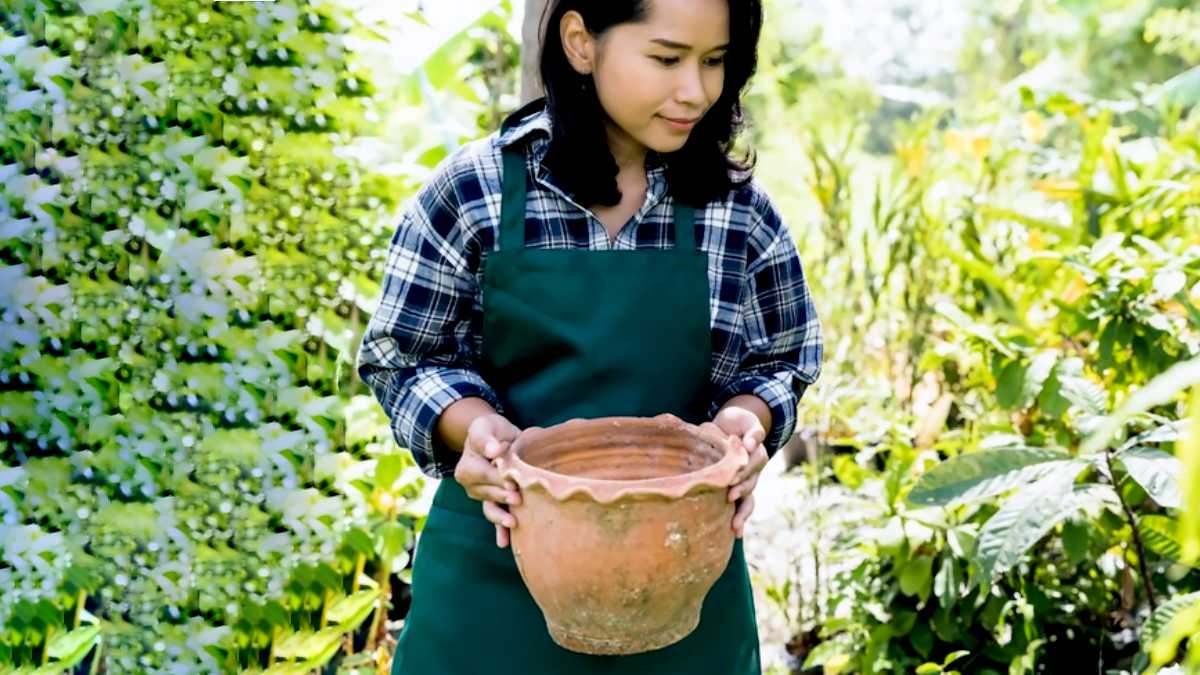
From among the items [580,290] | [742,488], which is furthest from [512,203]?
[742,488]

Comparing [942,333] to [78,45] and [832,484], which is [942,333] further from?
[78,45]

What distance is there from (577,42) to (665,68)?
0.15 m

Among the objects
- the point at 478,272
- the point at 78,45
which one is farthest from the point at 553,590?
the point at 78,45

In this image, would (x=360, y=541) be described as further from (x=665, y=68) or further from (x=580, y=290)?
(x=665, y=68)

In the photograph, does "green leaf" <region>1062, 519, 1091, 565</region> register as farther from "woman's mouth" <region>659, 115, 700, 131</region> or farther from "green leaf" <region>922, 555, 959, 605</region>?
"woman's mouth" <region>659, 115, 700, 131</region>

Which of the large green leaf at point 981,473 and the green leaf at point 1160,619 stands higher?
the large green leaf at point 981,473

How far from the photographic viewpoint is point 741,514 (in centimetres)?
138

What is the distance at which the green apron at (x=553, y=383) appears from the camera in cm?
153

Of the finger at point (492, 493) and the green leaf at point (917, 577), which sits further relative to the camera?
the green leaf at point (917, 577)

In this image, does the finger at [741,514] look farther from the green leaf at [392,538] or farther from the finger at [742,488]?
the green leaf at [392,538]

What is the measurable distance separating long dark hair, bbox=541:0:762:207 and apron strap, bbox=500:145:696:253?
0.03 metres

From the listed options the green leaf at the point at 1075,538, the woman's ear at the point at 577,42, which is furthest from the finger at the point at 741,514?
the green leaf at the point at 1075,538

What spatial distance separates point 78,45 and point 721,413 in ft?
5.17

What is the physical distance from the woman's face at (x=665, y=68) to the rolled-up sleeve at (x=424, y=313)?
229mm
